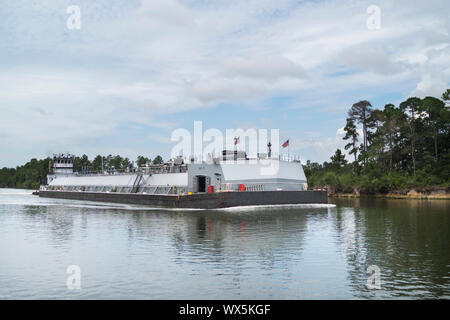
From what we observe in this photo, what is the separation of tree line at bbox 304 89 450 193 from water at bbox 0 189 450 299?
5741 centimetres

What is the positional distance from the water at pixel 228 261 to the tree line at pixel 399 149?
5741cm

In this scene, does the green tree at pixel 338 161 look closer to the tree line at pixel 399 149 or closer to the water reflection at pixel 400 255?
the tree line at pixel 399 149

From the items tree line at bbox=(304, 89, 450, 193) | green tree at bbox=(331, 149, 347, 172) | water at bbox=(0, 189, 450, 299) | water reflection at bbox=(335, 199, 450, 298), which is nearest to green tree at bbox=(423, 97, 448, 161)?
tree line at bbox=(304, 89, 450, 193)

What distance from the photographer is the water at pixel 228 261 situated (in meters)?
14.2

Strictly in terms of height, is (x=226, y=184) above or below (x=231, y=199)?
above

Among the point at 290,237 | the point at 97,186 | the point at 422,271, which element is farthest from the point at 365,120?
the point at 422,271

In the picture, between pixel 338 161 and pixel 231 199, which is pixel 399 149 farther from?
pixel 231 199

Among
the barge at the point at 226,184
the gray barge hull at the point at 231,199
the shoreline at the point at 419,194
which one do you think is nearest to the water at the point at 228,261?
the gray barge hull at the point at 231,199

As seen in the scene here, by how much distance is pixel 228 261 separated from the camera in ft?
61.3

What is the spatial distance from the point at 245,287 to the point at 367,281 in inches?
175

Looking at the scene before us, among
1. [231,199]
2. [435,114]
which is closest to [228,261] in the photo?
[231,199]

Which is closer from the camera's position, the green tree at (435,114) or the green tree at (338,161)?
the green tree at (435,114)

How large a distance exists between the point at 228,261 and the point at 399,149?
291 ft

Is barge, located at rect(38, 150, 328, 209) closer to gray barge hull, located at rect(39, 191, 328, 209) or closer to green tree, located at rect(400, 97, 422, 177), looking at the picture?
gray barge hull, located at rect(39, 191, 328, 209)
